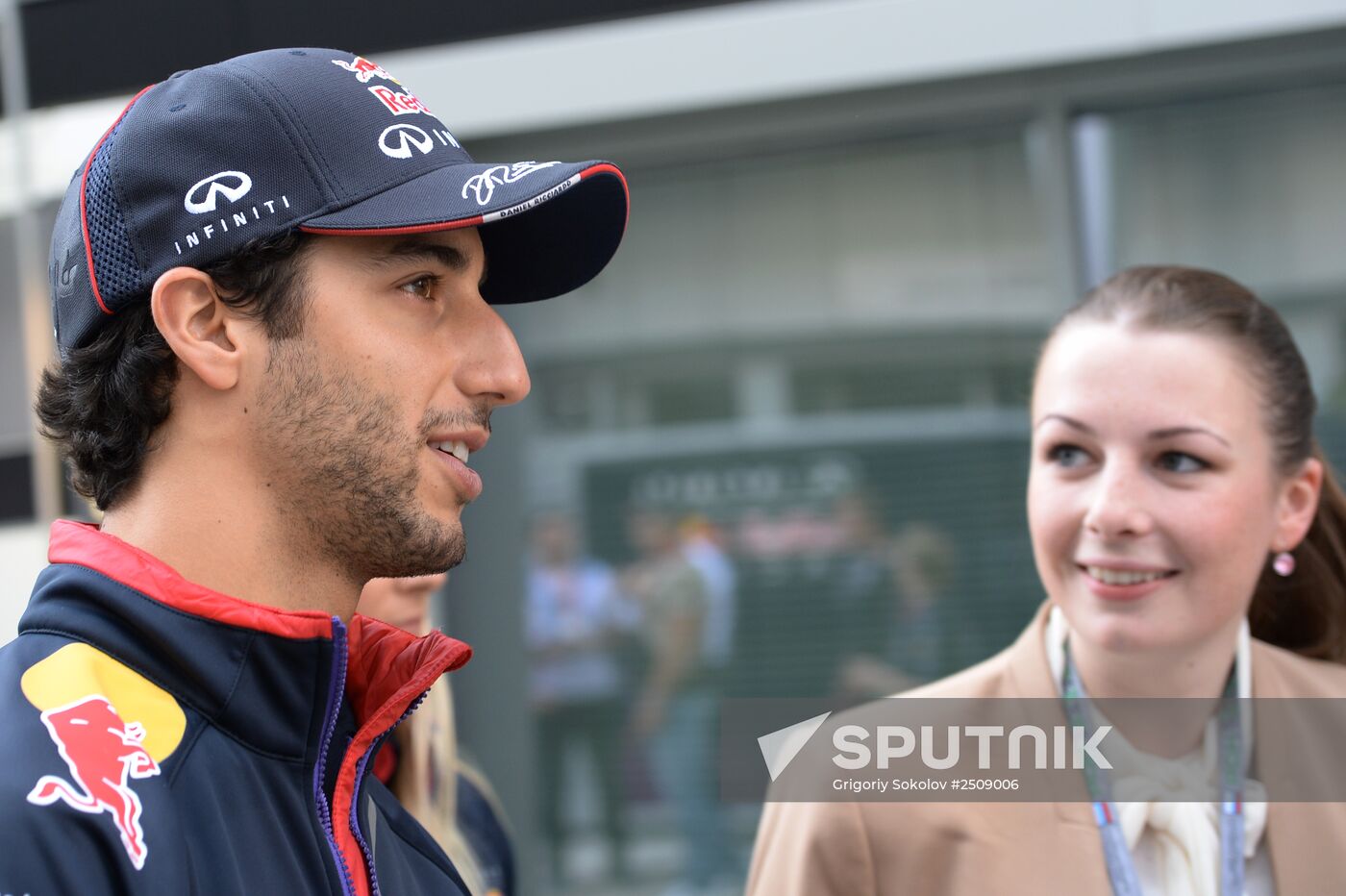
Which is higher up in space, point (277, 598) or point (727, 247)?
point (727, 247)

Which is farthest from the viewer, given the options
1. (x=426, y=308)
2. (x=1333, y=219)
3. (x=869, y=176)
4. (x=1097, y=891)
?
(x=869, y=176)

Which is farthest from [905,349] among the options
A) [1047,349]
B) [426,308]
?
[426,308]

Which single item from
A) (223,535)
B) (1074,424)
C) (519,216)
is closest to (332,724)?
(223,535)

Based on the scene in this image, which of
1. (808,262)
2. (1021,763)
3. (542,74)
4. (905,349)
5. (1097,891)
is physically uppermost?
(542,74)

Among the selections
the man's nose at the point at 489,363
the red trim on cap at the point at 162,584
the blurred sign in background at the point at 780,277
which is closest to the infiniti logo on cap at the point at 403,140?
the man's nose at the point at 489,363

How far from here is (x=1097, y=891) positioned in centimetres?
200

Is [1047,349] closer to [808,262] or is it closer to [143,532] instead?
[143,532]

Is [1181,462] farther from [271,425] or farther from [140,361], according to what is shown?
[140,361]

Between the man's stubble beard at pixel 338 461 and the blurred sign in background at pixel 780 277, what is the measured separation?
352 centimetres

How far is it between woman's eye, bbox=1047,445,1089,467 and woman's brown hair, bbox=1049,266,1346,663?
0.73 ft

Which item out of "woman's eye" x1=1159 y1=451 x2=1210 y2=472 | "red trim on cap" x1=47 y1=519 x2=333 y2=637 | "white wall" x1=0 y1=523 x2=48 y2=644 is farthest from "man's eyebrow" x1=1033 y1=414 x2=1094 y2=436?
"white wall" x1=0 y1=523 x2=48 y2=644

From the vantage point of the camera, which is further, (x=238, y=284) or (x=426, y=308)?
(x=426, y=308)

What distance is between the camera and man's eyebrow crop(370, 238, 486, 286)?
5.36 feet

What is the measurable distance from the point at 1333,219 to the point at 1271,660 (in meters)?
3.10
